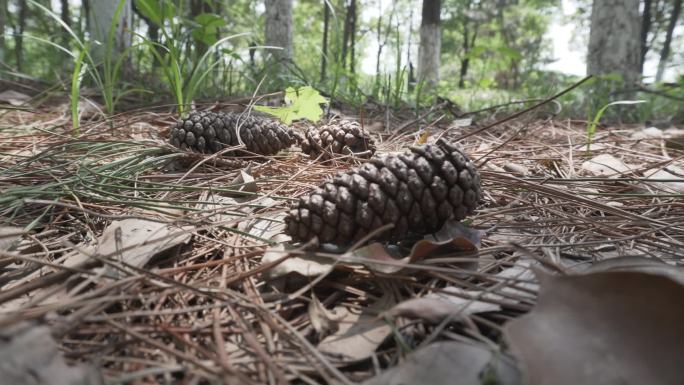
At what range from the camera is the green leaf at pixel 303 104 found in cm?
176

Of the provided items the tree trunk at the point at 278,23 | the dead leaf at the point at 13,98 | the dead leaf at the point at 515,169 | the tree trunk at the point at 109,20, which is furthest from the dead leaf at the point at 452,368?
the tree trunk at the point at 278,23

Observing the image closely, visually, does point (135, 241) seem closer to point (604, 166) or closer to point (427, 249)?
point (427, 249)

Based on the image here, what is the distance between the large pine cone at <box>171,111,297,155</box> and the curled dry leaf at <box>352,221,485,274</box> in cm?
99

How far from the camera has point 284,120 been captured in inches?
74.6

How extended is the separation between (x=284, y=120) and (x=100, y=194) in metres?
0.91

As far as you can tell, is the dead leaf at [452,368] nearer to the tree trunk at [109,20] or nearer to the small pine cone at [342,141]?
the small pine cone at [342,141]

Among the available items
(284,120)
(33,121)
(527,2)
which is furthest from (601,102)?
(527,2)

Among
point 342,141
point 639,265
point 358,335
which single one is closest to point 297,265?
point 358,335

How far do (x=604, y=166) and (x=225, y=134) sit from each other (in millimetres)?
1647

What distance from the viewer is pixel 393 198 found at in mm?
903

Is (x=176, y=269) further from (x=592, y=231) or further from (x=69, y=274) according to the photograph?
(x=592, y=231)

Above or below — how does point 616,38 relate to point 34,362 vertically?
above

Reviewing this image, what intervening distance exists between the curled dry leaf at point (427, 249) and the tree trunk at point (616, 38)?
168 inches

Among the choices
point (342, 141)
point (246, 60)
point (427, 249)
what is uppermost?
point (246, 60)
